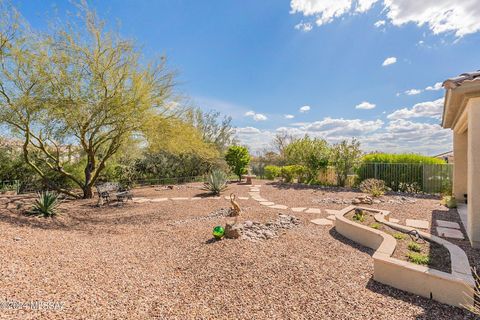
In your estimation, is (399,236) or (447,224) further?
(447,224)

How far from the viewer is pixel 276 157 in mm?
24562

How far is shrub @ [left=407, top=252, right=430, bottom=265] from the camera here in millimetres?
3008

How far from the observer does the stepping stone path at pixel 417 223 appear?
5108 millimetres

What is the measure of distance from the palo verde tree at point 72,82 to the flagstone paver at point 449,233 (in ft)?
27.5

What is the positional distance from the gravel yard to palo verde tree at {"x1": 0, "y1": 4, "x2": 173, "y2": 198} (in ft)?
11.3

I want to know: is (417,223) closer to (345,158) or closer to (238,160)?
(345,158)

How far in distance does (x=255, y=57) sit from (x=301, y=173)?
6.94 m

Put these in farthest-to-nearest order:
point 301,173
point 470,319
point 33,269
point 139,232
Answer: point 301,173 < point 139,232 < point 33,269 < point 470,319

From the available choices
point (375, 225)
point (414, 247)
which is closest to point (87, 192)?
point (375, 225)

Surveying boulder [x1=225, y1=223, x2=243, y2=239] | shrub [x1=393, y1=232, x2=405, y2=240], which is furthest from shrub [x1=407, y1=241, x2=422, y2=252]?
boulder [x1=225, y1=223, x2=243, y2=239]

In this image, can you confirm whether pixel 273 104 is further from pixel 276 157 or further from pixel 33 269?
pixel 33 269

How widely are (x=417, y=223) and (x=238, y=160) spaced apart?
1184 cm

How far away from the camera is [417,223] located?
17.6 feet

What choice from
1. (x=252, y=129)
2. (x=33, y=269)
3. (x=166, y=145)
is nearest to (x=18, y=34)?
(x=166, y=145)
